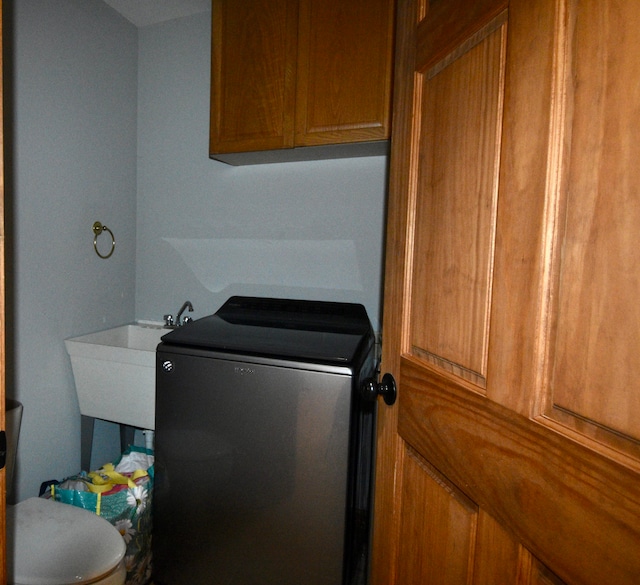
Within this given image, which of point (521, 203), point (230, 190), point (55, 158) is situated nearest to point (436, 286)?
point (521, 203)

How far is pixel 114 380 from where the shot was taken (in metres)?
Answer: 1.87

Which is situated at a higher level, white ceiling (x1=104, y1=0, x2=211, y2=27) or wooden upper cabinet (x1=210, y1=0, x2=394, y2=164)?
white ceiling (x1=104, y1=0, x2=211, y2=27)

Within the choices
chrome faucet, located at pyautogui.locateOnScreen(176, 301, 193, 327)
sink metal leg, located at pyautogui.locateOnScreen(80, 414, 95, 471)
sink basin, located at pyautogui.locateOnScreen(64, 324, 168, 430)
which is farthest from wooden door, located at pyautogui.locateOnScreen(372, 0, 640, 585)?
sink metal leg, located at pyautogui.locateOnScreen(80, 414, 95, 471)

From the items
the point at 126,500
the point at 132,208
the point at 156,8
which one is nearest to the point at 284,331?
the point at 126,500

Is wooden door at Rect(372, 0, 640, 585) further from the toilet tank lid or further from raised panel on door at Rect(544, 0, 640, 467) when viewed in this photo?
the toilet tank lid

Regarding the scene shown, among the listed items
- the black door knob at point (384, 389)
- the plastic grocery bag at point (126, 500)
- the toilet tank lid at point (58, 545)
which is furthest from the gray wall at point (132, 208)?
the black door knob at point (384, 389)

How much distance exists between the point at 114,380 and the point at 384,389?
130cm

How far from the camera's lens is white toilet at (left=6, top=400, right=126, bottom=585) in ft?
3.87

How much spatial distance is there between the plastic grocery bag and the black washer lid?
608mm

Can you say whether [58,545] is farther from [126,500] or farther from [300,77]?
[300,77]

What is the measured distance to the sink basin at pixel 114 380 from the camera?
181cm

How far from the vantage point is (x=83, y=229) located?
2.03 metres

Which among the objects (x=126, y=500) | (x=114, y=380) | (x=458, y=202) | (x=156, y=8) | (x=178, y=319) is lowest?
(x=126, y=500)

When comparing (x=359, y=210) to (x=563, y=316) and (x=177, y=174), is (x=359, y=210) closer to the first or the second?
(x=177, y=174)
